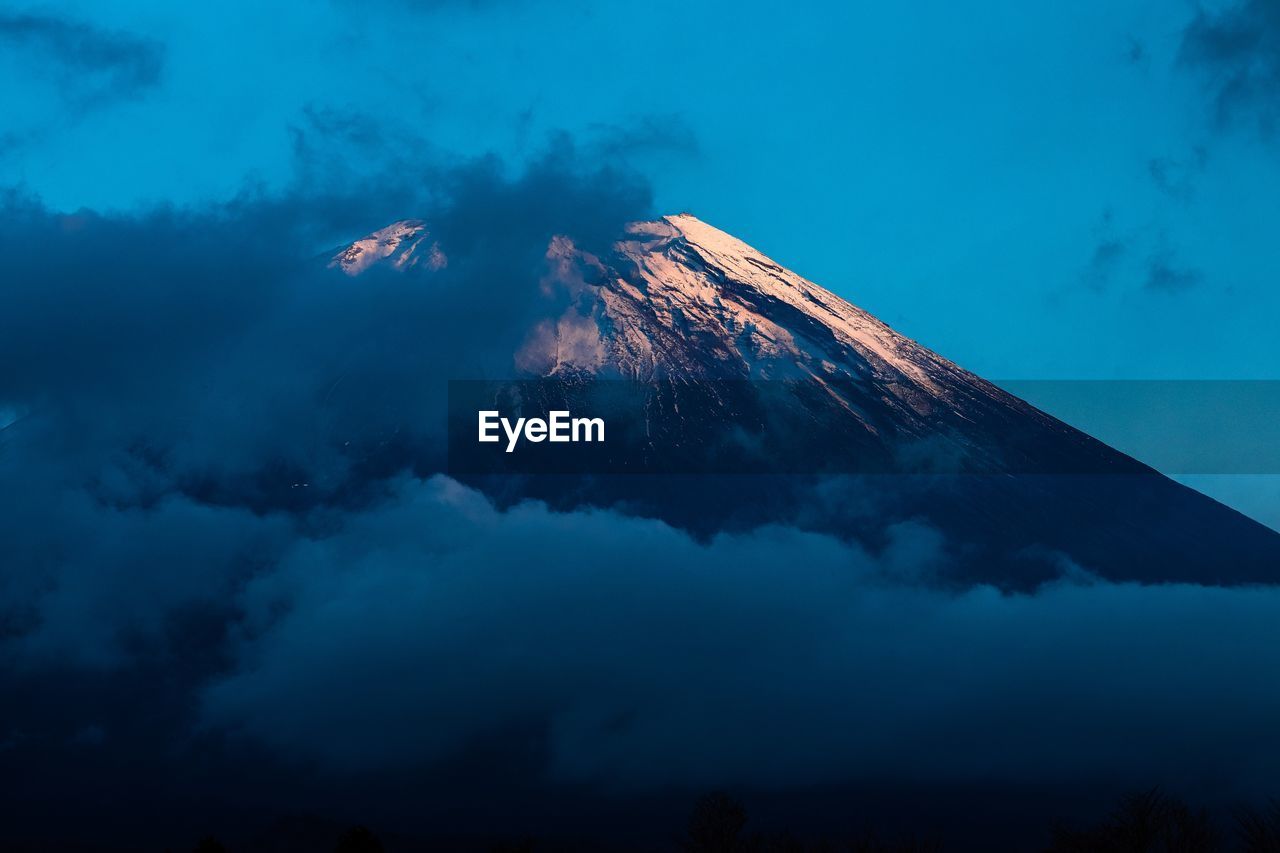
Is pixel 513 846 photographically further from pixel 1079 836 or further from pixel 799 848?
pixel 1079 836

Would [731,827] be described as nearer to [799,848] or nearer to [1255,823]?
[799,848]

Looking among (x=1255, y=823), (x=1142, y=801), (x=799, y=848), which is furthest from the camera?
(x=799, y=848)

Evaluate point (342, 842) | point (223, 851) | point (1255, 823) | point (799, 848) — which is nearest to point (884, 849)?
point (799, 848)

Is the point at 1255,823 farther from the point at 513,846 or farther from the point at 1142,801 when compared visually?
the point at 513,846

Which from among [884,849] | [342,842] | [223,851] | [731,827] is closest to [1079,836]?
[884,849]

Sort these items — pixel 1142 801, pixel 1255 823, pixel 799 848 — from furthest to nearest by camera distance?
pixel 799 848 → pixel 1142 801 → pixel 1255 823

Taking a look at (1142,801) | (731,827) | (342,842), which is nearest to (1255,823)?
(1142,801)

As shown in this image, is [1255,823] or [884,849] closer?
[1255,823]

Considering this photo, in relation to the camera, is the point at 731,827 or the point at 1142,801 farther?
the point at 731,827
